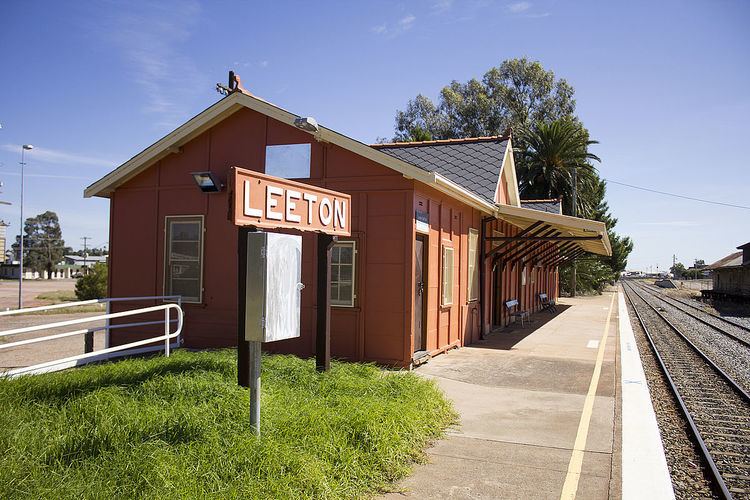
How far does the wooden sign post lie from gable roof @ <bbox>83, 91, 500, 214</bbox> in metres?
2.15

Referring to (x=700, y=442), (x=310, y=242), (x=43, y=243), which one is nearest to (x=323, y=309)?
(x=310, y=242)

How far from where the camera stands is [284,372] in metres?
6.70

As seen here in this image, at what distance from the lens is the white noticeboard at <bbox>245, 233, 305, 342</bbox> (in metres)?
4.42

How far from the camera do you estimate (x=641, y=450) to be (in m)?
5.48

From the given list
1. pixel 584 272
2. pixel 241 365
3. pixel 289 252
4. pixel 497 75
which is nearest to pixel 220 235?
pixel 241 365

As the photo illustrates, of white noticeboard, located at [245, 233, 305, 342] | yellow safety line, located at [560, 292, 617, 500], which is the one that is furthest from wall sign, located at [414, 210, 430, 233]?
white noticeboard, located at [245, 233, 305, 342]

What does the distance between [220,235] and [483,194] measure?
6.33m

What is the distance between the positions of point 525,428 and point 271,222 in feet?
11.3

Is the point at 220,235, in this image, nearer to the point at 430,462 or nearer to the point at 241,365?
the point at 241,365

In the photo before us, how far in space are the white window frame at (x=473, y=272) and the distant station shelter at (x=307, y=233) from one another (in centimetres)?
16

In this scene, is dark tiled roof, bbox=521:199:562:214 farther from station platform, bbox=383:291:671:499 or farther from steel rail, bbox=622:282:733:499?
steel rail, bbox=622:282:733:499

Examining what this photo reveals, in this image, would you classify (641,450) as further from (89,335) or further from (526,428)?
(89,335)

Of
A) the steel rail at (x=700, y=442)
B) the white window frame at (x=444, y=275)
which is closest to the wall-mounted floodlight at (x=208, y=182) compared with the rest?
the white window frame at (x=444, y=275)

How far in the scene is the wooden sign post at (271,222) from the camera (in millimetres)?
4539
